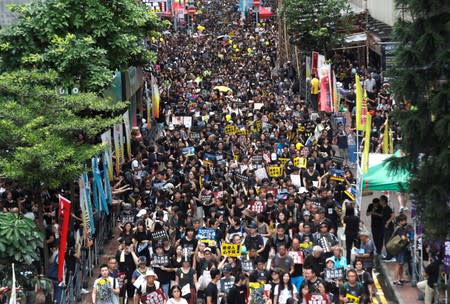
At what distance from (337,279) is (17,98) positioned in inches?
321

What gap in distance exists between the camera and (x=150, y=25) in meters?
29.8

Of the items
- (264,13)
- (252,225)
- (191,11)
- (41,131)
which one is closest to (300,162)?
(252,225)

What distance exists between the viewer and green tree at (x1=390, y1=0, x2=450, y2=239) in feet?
50.1

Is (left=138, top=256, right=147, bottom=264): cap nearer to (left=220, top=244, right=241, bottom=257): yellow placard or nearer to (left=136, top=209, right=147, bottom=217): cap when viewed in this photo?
(left=220, top=244, right=241, bottom=257): yellow placard

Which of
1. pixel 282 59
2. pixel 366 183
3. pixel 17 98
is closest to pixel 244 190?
pixel 366 183

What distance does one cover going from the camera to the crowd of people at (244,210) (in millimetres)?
17188

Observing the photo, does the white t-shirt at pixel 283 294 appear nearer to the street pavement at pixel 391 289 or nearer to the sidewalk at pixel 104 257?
the street pavement at pixel 391 289

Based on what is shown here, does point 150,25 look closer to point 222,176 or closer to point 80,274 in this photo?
point 222,176

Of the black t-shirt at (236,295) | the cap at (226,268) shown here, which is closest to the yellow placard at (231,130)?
the cap at (226,268)

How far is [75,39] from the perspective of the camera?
999 inches

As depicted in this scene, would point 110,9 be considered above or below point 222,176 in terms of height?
above

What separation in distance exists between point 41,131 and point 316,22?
2779cm

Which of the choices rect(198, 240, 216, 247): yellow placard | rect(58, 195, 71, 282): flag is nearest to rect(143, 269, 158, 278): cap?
rect(198, 240, 216, 247): yellow placard

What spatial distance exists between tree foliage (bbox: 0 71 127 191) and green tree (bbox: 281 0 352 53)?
81.1 ft
